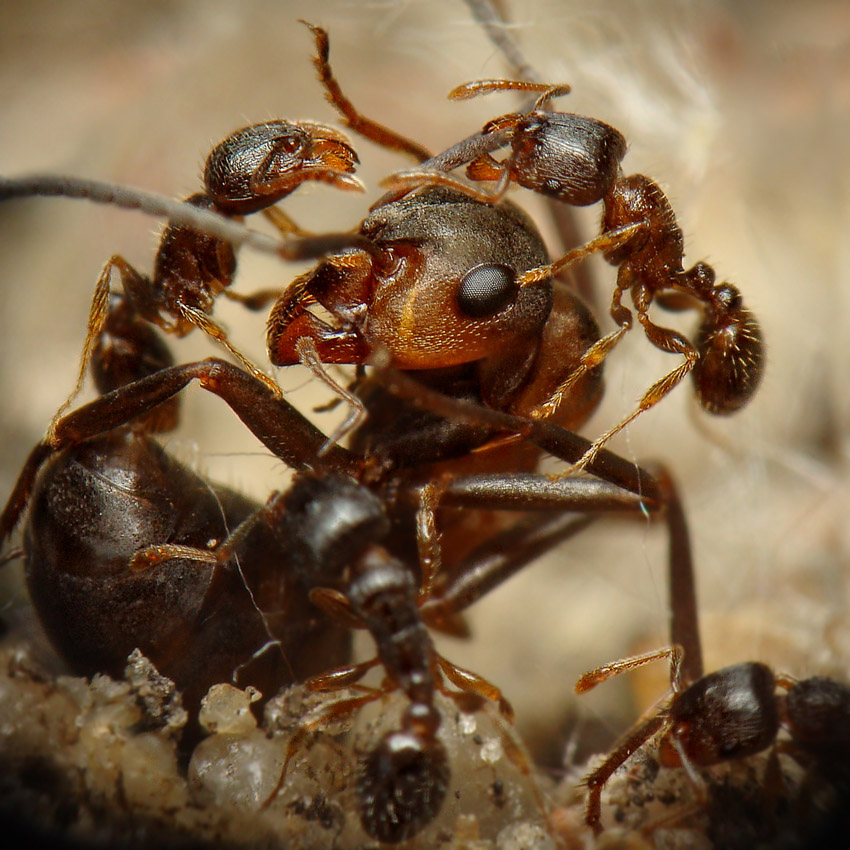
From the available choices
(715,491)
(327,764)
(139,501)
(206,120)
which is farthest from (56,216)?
(715,491)

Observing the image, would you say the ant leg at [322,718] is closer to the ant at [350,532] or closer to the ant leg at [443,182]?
the ant at [350,532]

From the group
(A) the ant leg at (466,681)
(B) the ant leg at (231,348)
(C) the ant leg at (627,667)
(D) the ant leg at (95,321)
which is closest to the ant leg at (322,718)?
(A) the ant leg at (466,681)

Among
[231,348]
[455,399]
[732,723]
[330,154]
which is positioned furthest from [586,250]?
[732,723]

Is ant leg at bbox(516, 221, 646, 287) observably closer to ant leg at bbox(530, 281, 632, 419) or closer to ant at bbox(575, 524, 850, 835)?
ant leg at bbox(530, 281, 632, 419)

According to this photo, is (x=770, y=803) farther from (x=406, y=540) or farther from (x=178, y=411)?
(x=178, y=411)

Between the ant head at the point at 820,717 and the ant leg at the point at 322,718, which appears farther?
the ant head at the point at 820,717

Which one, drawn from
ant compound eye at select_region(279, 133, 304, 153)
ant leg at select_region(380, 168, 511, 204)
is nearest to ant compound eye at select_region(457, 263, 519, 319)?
ant leg at select_region(380, 168, 511, 204)
